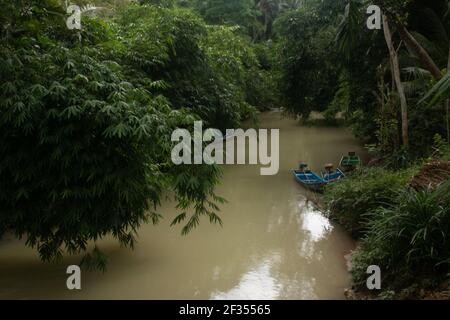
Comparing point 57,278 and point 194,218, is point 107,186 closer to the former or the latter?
point 194,218

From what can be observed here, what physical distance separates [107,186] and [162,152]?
2.63 feet

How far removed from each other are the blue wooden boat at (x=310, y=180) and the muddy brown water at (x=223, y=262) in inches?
12.2

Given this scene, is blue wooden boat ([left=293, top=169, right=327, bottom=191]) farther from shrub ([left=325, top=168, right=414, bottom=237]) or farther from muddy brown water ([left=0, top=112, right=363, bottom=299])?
shrub ([left=325, top=168, right=414, bottom=237])

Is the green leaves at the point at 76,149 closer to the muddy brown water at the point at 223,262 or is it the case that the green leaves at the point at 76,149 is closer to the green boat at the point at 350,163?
the muddy brown water at the point at 223,262

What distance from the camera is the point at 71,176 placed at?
223 inches

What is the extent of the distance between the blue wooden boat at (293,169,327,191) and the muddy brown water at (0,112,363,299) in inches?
12.2

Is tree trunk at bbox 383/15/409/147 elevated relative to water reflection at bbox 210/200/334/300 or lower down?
elevated

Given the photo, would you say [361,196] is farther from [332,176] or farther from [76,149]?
[76,149]

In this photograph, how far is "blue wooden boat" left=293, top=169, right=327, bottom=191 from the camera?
11008 mm

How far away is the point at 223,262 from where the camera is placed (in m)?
7.65

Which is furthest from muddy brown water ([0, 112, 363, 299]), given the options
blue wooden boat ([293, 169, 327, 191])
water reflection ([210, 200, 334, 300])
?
blue wooden boat ([293, 169, 327, 191])

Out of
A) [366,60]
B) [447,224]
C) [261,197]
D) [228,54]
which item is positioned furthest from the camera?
[228,54]
